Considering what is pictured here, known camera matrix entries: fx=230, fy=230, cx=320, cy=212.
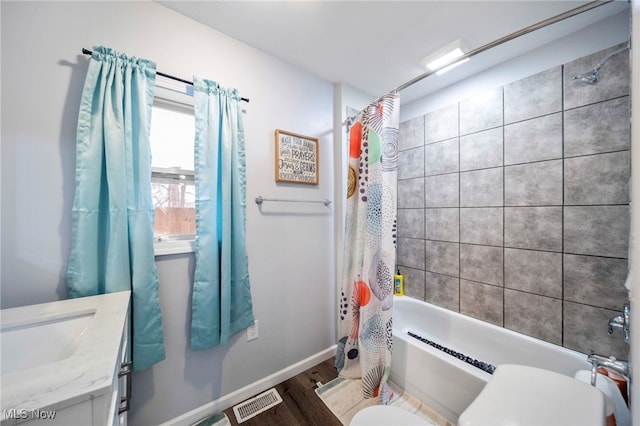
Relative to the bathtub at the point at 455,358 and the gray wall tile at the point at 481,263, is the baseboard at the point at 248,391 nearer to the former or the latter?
the bathtub at the point at 455,358

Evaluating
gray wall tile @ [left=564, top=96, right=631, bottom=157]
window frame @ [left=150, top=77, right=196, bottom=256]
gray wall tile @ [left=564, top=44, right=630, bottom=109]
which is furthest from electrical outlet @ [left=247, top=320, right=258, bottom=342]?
gray wall tile @ [left=564, top=44, right=630, bottom=109]

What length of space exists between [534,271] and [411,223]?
96cm

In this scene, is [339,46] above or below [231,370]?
above

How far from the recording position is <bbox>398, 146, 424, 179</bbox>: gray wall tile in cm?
222

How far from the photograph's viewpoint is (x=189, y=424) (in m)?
1.34

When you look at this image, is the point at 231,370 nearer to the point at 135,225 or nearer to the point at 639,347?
the point at 135,225

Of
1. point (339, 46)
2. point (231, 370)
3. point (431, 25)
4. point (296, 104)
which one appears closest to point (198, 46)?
point (296, 104)

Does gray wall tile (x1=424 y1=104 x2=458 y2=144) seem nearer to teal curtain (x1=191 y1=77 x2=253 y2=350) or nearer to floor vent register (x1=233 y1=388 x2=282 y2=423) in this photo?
teal curtain (x1=191 y1=77 x2=253 y2=350)

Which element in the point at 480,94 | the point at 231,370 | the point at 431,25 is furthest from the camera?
the point at 480,94

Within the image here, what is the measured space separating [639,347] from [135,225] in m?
1.83

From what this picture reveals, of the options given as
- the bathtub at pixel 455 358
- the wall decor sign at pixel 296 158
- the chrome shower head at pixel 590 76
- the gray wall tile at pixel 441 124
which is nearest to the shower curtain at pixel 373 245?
the bathtub at pixel 455 358

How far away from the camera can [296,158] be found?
176cm

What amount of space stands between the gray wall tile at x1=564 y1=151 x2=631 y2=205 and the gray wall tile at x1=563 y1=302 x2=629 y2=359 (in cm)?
64

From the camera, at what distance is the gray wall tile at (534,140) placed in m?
1.48
